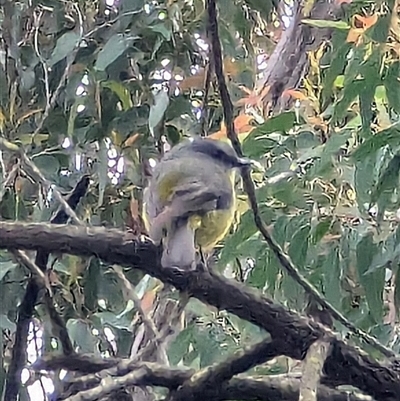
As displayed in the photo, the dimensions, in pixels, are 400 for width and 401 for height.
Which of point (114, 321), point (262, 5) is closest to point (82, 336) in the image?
point (114, 321)

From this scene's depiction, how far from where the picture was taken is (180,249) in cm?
156

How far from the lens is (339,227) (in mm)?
1847

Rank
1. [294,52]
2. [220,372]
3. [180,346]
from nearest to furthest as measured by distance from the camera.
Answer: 1. [220,372]
2. [180,346]
3. [294,52]

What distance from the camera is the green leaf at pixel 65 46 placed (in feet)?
7.31

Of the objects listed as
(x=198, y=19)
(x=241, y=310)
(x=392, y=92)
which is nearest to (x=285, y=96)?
(x=198, y=19)

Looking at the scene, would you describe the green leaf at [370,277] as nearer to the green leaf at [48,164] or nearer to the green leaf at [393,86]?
the green leaf at [393,86]

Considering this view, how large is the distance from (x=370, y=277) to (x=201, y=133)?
98 cm

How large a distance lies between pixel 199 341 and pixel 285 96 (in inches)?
28.6

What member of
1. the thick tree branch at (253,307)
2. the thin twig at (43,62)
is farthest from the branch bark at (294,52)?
the thick tree branch at (253,307)

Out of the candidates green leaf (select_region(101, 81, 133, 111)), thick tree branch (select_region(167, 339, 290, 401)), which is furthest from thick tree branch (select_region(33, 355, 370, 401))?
green leaf (select_region(101, 81, 133, 111))

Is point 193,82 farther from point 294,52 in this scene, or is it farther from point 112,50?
point 294,52

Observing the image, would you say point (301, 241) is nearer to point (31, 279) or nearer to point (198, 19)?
point (31, 279)

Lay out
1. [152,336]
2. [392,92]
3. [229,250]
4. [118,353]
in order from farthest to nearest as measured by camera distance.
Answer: [118,353] → [229,250] → [152,336] → [392,92]

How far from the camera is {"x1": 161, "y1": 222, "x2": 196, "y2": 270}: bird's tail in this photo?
1.41 m
